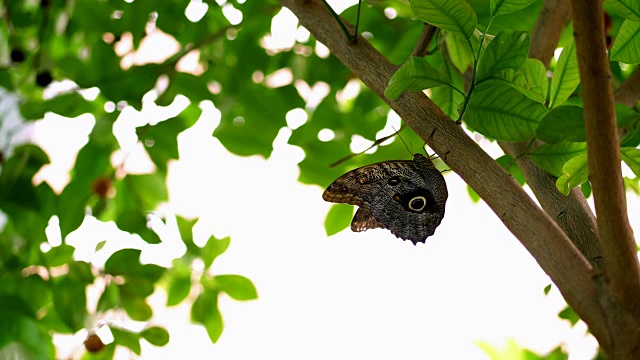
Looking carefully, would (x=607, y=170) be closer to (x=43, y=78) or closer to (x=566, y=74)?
(x=566, y=74)

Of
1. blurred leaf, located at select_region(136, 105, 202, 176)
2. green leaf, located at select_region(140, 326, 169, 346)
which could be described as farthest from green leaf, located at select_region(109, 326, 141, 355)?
blurred leaf, located at select_region(136, 105, 202, 176)

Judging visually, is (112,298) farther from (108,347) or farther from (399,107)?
(399,107)

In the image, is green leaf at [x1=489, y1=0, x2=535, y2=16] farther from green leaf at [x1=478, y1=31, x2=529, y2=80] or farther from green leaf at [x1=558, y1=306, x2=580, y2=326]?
green leaf at [x1=558, y1=306, x2=580, y2=326]

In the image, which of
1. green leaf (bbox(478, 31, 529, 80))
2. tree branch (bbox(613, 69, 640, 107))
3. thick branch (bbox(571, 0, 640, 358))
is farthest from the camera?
tree branch (bbox(613, 69, 640, 107))

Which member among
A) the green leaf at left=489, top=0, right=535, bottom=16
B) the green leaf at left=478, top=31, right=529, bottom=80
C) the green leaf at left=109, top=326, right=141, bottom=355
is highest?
the green leaf at left=489, top=0, right=535, bottom=16

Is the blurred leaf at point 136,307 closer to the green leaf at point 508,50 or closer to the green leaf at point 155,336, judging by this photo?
the green leaf at point 155,336

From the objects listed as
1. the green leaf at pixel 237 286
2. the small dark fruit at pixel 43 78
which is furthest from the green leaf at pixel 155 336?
the small dark fruit at pixel 43 78
